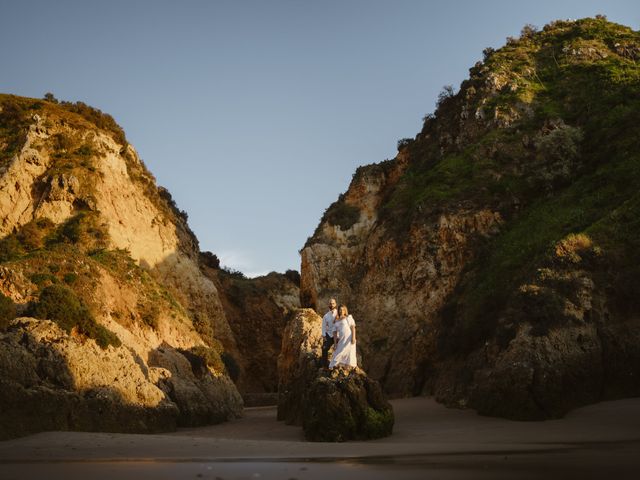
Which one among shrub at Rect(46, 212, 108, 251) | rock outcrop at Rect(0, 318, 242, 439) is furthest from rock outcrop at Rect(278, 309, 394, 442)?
shrub at Rect(46, 212, 108, 251)

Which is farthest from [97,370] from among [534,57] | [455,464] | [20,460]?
[534,57]

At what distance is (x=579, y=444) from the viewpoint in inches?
361

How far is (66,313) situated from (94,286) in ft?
13.6

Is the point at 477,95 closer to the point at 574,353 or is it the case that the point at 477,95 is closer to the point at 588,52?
the point at 588,52

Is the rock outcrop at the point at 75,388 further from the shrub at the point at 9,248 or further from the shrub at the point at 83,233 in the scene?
the shrub at the point at 83,233

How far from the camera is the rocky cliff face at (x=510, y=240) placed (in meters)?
15.4

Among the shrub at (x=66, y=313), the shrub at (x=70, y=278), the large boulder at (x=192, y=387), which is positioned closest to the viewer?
the shrub at (x=66, y=313)

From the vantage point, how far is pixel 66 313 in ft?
50.6

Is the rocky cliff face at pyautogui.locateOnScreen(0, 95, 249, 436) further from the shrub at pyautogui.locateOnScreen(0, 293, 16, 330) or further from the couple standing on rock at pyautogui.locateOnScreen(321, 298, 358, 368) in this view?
the couple standing on rock at pyautogui.locateOnScreen(321, 298, 358, 368)

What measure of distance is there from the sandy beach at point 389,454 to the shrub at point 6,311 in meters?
3.45

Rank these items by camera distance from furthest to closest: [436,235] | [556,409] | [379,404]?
[436,235] < [556,409] < [379,404]

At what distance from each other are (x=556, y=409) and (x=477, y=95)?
23.5 meters

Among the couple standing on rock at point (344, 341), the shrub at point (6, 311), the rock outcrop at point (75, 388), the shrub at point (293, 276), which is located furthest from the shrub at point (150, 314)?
the shrub at point (293, 276)

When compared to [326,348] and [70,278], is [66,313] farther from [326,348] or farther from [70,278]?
[326,348]
